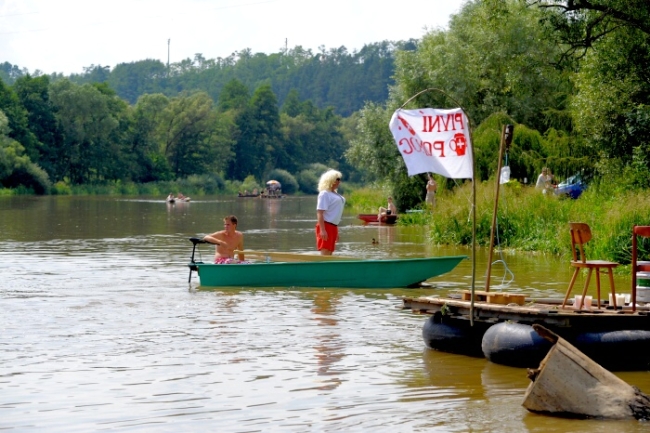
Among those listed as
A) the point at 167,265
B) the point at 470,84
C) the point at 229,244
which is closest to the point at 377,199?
the point at 470,84

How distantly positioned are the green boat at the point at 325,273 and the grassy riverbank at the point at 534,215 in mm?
4414

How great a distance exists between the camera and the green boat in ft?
58.7

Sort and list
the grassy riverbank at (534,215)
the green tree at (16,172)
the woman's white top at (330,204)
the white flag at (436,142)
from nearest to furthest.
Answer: the white flag at (436,142), the woman's white top at (330,204), the grassy riverbank at (534,215), the green tree at (16,172)

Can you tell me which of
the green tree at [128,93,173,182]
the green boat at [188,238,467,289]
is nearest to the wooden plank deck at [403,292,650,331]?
the green boat at [188,238,467,289]

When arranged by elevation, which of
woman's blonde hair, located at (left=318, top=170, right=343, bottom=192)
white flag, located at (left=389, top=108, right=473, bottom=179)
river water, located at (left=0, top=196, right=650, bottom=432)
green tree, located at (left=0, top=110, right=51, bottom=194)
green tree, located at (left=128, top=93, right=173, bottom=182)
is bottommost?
river water, located at (left=0, top=196, right=650, bottom=432)

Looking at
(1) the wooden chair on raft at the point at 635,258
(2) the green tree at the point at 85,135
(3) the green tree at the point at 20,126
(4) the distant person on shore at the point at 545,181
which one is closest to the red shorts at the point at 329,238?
(1) the wooden chair on raft at the point at 635,258

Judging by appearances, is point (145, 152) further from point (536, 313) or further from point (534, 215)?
point (536, 313)

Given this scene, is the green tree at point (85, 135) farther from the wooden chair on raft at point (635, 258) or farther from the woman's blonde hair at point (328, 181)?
the wooden chair on raft at point (635, 258)

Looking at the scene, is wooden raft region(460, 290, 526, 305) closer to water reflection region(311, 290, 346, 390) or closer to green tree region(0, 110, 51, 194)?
water reflection region(311, 290, 346, 390)

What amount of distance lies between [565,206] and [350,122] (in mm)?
155867

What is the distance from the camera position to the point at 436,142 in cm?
1188

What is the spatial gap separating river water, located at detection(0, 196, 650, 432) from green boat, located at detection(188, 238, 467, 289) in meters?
0.28

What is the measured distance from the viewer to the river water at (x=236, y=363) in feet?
30.0

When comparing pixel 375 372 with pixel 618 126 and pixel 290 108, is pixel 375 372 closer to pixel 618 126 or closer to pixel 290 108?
pixel 618 126
